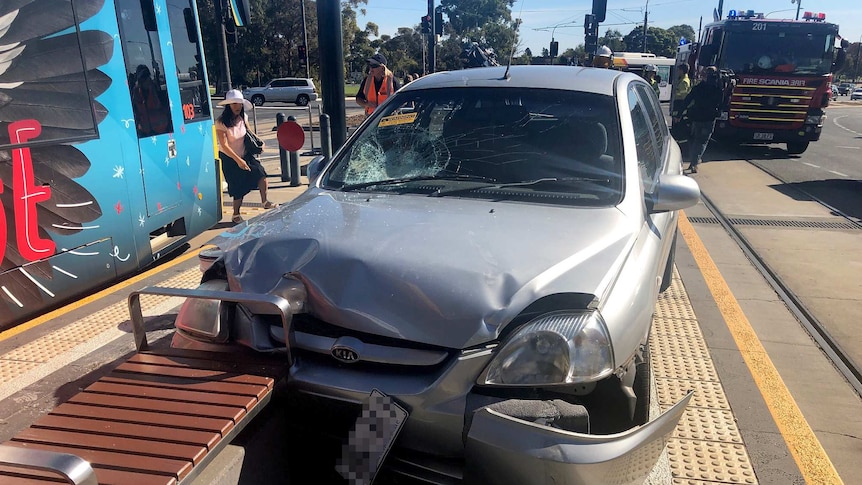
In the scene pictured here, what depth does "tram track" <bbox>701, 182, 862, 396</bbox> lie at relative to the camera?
3.83 m

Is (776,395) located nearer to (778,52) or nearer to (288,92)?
(778,52)

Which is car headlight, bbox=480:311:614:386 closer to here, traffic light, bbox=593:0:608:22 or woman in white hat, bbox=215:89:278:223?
woman in white hat, bbox=215:89:278:223

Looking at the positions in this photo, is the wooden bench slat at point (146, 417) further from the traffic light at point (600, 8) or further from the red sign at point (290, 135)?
Result: the traffic light at point (600, 8)

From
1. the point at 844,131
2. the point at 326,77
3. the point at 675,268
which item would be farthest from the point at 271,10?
the point at 675,268

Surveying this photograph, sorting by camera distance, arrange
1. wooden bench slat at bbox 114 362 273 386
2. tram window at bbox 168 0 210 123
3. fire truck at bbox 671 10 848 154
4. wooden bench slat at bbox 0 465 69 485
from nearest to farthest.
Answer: wooden bench slat at bbox 0 465 69 485, wooden bench slat at bbox 114 362 273 386, tram window at bbox 168 0 210 123, fire truck at bbox 671 10 848 154

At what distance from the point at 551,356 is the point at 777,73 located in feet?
45.1

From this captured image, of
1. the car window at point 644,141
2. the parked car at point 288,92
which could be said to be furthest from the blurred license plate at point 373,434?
the parked car at point 288,92

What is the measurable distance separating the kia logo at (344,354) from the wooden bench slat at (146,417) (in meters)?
0.41

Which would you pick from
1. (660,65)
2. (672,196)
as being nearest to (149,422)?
(672,196)

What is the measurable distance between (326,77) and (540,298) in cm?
639

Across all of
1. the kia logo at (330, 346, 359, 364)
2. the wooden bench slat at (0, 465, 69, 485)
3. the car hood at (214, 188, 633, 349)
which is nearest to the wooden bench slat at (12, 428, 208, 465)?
the wooden bench slat at (0, 465, 69, 485)

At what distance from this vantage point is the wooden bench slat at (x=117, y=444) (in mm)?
1762

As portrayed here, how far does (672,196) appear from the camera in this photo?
115 inches

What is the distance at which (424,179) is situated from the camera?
10.4 feet
